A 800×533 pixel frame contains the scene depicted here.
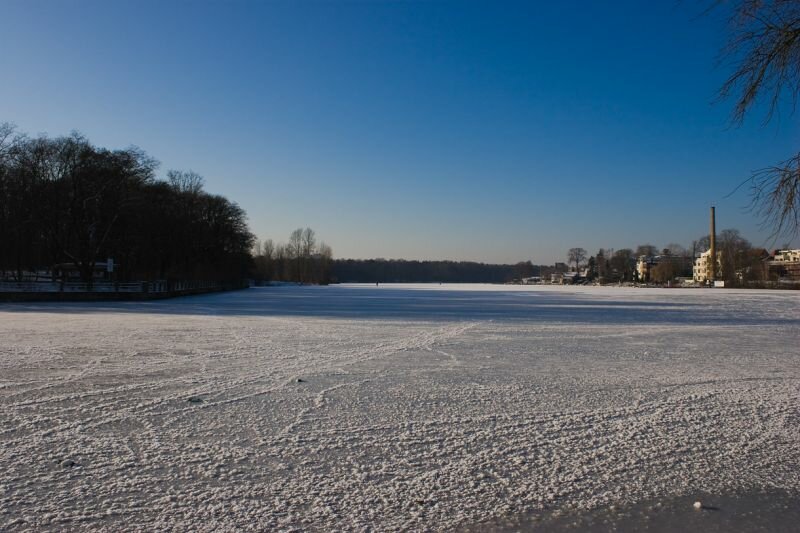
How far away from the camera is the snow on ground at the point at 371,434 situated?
4145 millimetres

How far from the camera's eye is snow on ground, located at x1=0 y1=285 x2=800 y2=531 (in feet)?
13.6

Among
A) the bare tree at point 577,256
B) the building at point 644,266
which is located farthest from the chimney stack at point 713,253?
the bare tree at point 577,256

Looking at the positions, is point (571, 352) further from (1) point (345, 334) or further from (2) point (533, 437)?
(2) point (533, 437)

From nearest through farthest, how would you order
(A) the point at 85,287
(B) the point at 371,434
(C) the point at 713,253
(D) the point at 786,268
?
1. (B) the point at 371,434
2. (A) the point at 85,287
3. (C) the point at 713,253
4. (D) the point at 786,268

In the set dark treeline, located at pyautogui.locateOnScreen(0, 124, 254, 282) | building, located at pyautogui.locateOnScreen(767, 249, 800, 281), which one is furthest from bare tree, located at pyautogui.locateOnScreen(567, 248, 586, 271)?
dark treeline, located at pyautogui.locateOnScreen(0, 124, 254, 282)

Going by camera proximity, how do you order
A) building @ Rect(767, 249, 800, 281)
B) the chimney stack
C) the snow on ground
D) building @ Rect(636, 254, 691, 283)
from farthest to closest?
building @ Rect(636, 254, 691, 283) → the chimney stack → building @ Rect(767, 249, 800, 281) → the snow on ground

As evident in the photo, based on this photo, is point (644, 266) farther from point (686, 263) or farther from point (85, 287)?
point (85, 287)

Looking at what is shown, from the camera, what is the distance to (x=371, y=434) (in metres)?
5.95

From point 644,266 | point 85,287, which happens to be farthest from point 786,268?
point 85,287

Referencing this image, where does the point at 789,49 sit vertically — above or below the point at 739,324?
above

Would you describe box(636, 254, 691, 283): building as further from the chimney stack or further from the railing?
the railing

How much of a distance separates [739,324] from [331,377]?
18233 mm

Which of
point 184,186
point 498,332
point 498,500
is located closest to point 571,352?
A: point 498,332

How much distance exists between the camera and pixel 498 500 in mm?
4258
